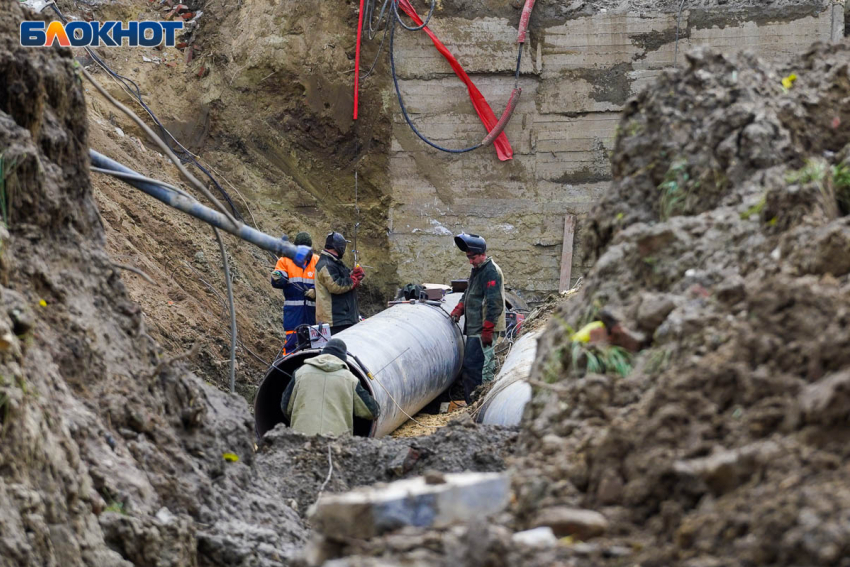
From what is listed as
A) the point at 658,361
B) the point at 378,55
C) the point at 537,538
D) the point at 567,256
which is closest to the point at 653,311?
the point at 658,361

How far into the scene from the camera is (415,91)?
44.2 feet

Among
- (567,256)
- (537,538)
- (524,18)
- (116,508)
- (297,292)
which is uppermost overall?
(524,18)

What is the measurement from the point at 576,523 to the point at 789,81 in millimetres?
2566

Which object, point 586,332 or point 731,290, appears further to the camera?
point 586,332

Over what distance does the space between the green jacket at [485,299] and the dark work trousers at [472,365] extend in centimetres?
11

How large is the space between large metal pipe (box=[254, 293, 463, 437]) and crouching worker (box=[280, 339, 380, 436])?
1.65 feet

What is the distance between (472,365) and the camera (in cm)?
948

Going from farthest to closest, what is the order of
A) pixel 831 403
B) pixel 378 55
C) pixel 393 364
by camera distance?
pixel 378 55 → pixel 393 364 → pixel 831 403

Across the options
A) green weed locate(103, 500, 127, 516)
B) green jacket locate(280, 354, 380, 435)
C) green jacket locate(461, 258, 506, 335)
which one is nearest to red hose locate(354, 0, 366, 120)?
green jacket locate(461, 258, 506, 335)

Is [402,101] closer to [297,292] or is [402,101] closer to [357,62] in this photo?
[357,62]

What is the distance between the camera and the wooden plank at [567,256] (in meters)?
13.1

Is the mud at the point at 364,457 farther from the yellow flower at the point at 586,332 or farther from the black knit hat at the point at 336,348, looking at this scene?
the yellow flower at the point at 586,332

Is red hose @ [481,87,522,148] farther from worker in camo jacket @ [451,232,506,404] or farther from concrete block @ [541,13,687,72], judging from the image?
worker in camo jacket @ [451,232,506,404]

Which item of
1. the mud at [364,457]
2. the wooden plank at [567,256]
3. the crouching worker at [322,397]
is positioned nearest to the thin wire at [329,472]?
the mud at [364,457]
